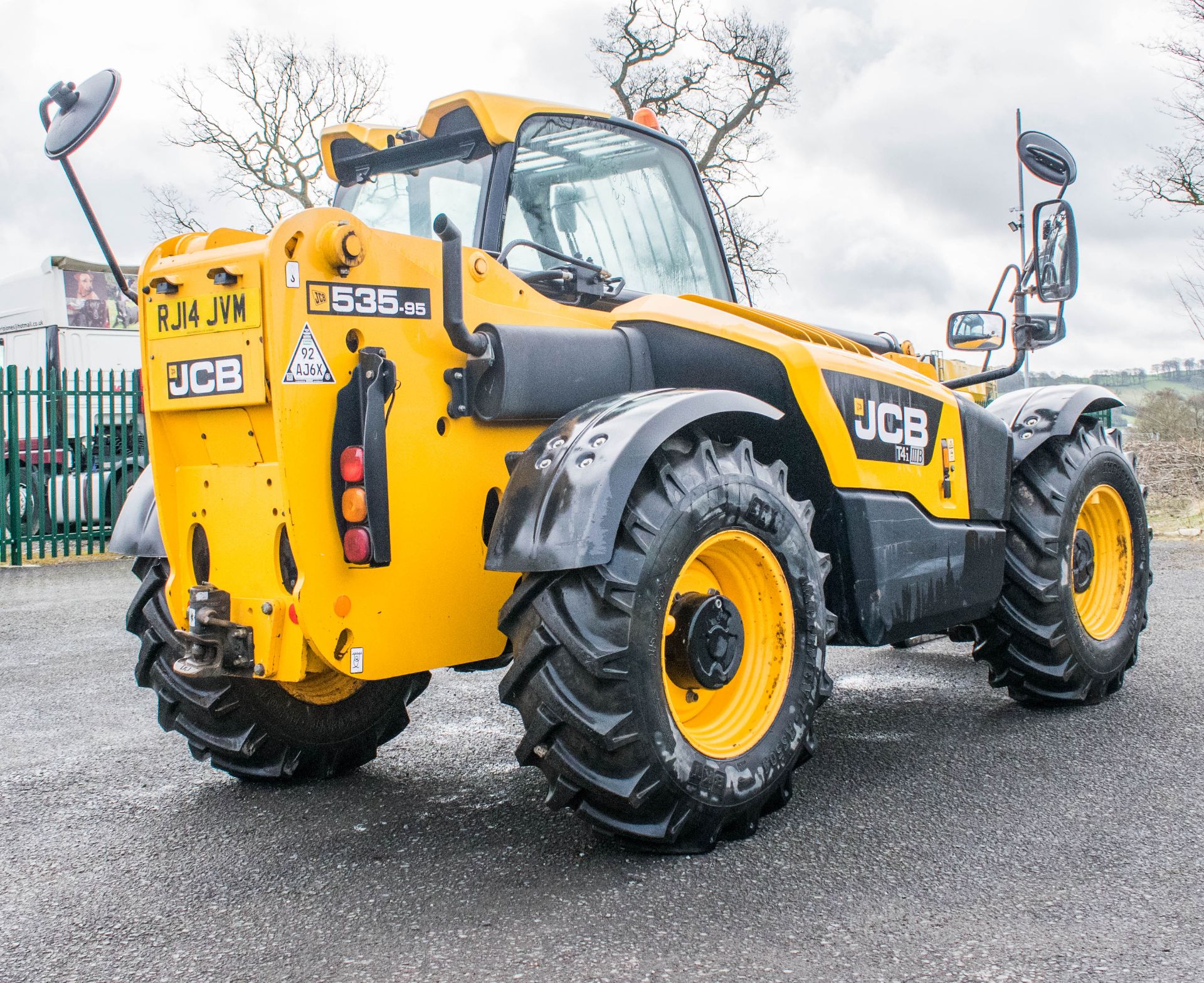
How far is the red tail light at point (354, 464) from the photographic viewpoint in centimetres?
313

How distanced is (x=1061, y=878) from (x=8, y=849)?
308cm

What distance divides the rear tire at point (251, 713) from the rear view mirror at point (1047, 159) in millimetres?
2879

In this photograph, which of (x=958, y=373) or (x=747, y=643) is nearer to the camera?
(x=747, y=643)

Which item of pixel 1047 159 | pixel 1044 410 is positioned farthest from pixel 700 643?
pixel 1044 410

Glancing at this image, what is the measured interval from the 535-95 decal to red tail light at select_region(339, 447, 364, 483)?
371mm

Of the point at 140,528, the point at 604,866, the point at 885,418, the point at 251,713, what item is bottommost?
the point at 604,866

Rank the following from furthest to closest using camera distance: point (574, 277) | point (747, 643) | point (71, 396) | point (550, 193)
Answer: point (71, 396) → point (550, 193) → point (574, 277) → point (747, 643)

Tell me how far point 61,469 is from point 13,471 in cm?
71

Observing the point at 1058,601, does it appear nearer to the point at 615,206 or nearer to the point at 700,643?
the point at 700,643

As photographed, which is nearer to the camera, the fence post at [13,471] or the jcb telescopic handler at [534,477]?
the jcb telescopic handler at [534,477]

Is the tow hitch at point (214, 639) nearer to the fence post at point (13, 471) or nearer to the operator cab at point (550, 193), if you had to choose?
the operator cab at point (550, 193)

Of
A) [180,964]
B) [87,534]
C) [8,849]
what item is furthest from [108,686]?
[87,534]

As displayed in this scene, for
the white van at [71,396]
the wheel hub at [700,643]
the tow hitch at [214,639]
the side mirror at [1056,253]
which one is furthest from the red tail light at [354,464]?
the white van at [71,396]

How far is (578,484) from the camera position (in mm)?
3059
